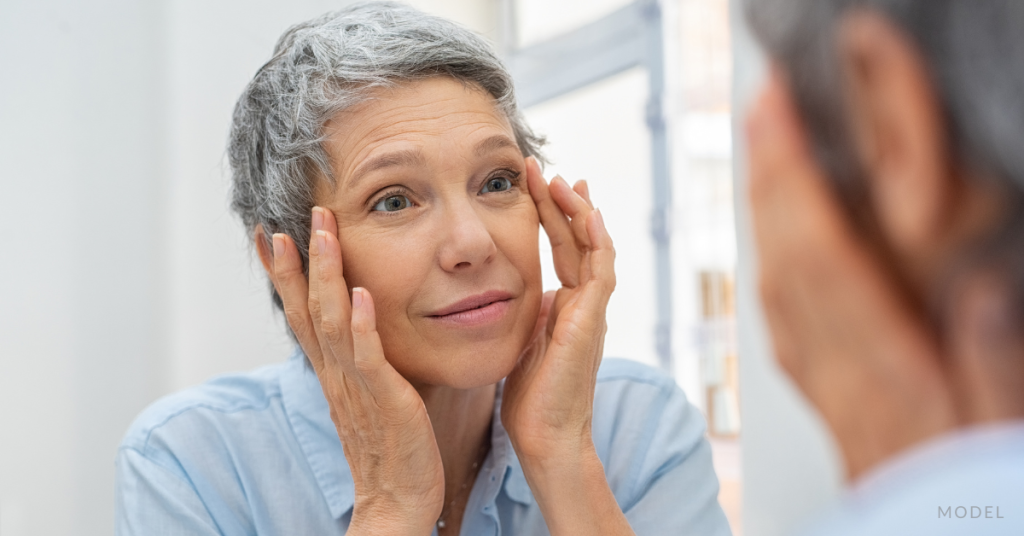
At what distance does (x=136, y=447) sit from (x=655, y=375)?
0.87 m

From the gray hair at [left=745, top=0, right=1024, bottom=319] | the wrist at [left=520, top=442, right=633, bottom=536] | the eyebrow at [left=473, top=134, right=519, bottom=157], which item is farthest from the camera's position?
the eyebrow at [left=473, top=134, right=519, bottom=157]

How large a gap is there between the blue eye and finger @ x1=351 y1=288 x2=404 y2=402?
0.27 metres

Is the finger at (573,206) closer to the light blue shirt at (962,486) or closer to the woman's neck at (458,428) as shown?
the woman's neck at (458,428)

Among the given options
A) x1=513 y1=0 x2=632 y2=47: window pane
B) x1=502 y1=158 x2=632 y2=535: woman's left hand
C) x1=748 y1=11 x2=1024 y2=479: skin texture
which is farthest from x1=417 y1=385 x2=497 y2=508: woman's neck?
x1=513 y1=0 x2=632 y2=47: window pane

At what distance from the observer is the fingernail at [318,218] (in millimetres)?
1238

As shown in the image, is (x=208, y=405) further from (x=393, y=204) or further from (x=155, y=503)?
(x=393, y=204)

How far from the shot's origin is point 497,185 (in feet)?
4.36

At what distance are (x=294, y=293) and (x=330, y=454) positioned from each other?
0.29 metres

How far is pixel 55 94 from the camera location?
194 centimetres

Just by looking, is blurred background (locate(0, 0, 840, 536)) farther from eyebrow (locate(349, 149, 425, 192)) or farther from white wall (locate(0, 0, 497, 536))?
eyebrow (locate(349, 149, 425, 192))

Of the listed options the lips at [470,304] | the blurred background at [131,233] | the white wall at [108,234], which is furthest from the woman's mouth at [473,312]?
the white wall at [108,234]

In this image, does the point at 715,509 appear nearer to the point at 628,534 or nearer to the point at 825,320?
the point at 628,534

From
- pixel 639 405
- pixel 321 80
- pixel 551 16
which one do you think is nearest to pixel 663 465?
pixel 639 405

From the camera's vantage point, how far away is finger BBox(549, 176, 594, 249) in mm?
1349
